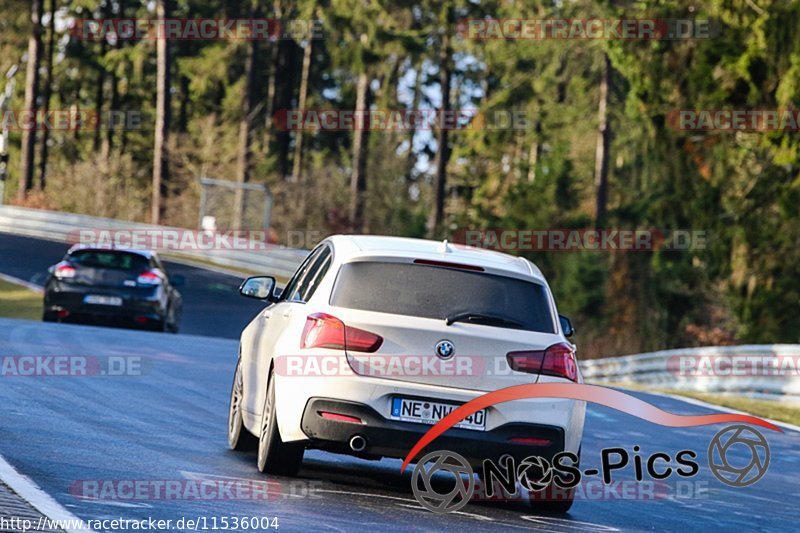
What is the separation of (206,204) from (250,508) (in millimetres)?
47632

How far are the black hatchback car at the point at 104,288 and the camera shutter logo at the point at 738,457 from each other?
35.7 feet

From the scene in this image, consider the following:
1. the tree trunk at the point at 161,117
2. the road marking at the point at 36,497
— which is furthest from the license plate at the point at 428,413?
the tree trunk at the point at 161,117

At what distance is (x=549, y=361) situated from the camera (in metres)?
9.45

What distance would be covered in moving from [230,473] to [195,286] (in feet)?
101

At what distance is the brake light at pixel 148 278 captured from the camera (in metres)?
25.3

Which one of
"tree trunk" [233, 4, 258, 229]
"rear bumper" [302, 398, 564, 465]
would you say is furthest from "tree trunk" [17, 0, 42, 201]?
"rear bumper" [302, 398, 564, 465]

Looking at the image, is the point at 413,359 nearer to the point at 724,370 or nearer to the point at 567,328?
the point at 567,328

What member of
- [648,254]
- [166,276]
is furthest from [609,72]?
[166,276]

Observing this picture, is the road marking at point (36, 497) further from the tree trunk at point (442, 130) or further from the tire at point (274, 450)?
the tree trunk at point (442, 130)

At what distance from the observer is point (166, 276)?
26500 mm

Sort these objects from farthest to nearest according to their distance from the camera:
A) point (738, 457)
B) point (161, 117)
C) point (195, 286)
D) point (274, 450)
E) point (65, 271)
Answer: point (161, 117) → point (195, 286) → point (65, 271) → point (738, 457) → point (274, 450)

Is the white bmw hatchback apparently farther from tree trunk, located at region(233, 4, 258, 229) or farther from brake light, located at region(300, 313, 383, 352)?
tree trunk, located at region(233, 4, 258, 229)

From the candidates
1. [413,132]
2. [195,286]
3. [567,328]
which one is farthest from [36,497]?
[413,132]

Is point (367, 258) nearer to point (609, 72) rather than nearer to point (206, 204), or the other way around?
point (609, 72)
